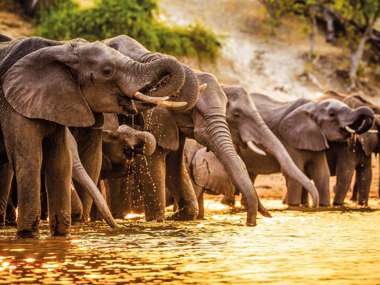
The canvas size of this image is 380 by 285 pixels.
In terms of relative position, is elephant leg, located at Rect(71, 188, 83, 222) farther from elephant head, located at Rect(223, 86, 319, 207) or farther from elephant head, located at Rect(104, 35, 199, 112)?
elephant head, located at Rect(223, 86, 319, 207)

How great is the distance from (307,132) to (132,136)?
5968 millimetres

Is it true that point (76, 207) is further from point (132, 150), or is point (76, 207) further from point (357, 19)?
point (357, 19)

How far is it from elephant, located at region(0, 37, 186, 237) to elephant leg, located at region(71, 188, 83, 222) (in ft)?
3.52

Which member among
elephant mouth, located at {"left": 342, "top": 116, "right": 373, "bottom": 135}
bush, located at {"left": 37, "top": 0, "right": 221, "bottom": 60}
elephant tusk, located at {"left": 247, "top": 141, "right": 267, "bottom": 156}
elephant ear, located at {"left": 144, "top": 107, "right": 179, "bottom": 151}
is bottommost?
elephant tusk, located at {"left": 247, "top": 141, "right": 267, "bottom": 156}

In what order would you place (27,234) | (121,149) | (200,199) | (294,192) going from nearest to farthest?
1. (27,234)
2. (121,149)
3. (200,199)
4. (294,192)

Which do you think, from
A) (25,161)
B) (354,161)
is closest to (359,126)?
(354,161)

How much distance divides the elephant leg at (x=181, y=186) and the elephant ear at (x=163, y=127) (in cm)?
39

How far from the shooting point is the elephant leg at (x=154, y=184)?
12.8m

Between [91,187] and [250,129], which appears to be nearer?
[91,187]

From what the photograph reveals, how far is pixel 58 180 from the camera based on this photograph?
9750 mm

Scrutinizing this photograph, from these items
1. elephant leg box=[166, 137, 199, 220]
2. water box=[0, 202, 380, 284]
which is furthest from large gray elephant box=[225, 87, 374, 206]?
water box=[0, 202, 380, 284]

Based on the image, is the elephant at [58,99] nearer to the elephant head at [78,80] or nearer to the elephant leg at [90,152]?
the elephant head at [78,80]

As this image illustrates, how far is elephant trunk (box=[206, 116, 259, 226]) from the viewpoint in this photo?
11648mm

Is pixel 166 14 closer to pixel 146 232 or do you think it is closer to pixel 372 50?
pixel 372 50
